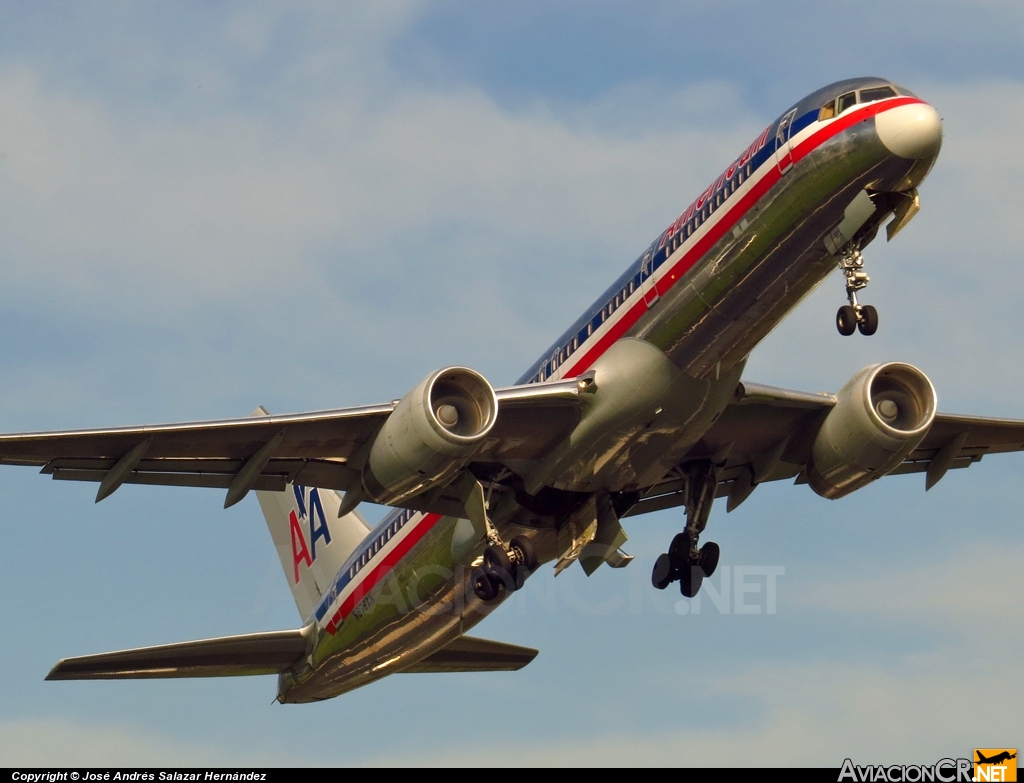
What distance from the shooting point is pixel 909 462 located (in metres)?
37.3

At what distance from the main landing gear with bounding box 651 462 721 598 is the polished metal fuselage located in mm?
1891

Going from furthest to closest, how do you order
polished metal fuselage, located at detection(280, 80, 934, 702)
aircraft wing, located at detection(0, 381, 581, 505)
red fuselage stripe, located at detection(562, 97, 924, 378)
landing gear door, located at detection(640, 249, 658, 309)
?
landing gear door, located at detection(640, 249, 658, 309)
aircraft wing, located at detection(0, 381, 581, 505)
polished metal fuselage, located at detection(280, 80, 934, 702)
red fuselage stripe, located at detection(562, 97, 924, 378)

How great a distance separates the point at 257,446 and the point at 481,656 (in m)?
11.7

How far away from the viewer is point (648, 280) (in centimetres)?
3002

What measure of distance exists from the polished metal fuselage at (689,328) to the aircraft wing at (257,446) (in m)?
0.79

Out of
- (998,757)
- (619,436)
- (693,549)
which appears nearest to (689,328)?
(619,436)

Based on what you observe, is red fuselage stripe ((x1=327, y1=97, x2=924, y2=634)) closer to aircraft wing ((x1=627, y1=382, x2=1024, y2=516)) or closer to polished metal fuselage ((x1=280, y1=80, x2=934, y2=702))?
polished metal fuselage ((x1=280, y1=80, x2=934, y2=702))

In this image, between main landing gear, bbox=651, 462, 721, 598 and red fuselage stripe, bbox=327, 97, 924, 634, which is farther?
main landing gear, bbox=651, 462, 721, 598

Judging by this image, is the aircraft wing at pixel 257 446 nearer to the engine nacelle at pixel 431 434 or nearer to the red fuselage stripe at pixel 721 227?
the engine nacelle at pixel 431 434

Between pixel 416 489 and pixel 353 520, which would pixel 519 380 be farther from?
pixel 353 520

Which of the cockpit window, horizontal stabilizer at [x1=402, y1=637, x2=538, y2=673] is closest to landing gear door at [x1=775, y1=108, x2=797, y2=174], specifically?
the cockpit window

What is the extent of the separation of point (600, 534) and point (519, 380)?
3.81 metres

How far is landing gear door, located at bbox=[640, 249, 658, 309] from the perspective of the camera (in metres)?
29.8

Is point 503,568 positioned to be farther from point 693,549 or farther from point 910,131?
point 910,131
